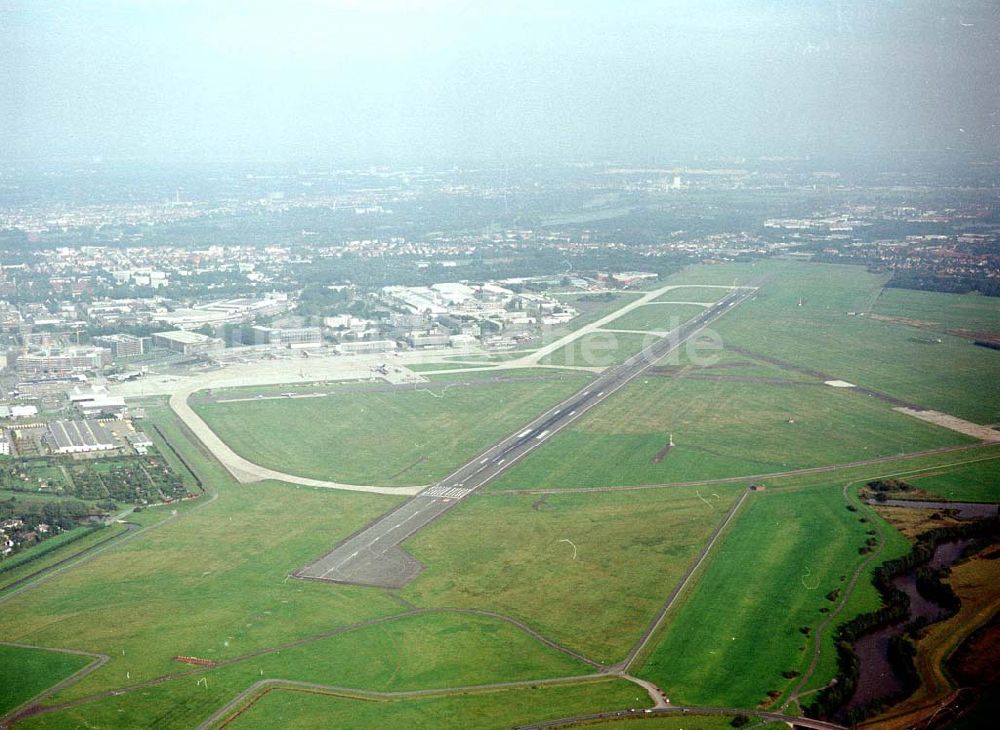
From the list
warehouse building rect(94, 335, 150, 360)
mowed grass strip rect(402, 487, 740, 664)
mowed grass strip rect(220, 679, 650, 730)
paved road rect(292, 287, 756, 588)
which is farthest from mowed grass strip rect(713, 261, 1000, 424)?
warehouse building rect(94, 335, 150, 360)

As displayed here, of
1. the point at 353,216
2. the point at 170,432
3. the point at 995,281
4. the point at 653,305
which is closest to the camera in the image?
the point at 170,432

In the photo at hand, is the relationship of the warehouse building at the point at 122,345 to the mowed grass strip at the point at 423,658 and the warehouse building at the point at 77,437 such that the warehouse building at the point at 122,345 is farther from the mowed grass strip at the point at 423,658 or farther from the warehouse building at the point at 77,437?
the mowed grass strip at the point at 423,658

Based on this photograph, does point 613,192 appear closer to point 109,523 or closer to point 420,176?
point 420,176

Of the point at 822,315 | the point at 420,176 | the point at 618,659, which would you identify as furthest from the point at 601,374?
the point at 420,176

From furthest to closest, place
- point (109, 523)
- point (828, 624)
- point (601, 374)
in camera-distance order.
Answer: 1. point (601, 374)
2. point (109, 523)
3. point (828, 624)

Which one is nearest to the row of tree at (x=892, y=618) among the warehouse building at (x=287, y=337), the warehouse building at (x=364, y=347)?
the warehouse building at (x=364, y=347)

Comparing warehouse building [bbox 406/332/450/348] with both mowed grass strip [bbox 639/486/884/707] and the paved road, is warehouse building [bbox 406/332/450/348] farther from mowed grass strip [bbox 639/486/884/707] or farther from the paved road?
mowed grass strip [bbox 639/486/884/707]
